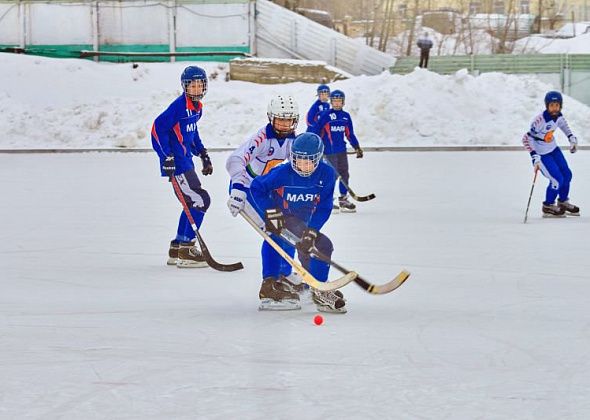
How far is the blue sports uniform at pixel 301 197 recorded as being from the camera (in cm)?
515

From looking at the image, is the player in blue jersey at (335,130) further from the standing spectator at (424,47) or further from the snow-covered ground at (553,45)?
the snow-covered ground at (553,45)

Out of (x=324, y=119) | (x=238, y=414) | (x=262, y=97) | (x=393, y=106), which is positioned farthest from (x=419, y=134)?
(x=238, y=414)

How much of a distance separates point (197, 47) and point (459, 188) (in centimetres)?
1424

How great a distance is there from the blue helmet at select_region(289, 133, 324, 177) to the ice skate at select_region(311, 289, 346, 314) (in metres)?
0.60

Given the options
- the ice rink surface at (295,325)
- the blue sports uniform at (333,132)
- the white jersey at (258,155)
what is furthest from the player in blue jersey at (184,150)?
the blue sports uniform at (333,132)

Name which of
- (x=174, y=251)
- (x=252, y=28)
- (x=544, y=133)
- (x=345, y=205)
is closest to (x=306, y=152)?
(x=174, y=251)

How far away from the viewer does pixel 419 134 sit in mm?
18969

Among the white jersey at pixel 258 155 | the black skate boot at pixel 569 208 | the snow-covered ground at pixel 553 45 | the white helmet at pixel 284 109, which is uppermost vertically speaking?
the snow-covered ground at pixel 553 45

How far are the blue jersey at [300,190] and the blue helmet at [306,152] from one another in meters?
0.09

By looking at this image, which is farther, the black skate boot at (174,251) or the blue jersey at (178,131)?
the black skate boot at (174,251)

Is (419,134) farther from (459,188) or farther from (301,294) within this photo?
(301,294)

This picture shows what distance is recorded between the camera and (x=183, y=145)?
6.88 metres

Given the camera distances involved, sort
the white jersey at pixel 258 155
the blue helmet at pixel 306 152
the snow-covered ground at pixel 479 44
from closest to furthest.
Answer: the blue helmet at pixel 306 152, the white jersey at pixel 258 155, the snow-covered ground at pixel 479 44

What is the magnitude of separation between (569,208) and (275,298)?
4947 mm
